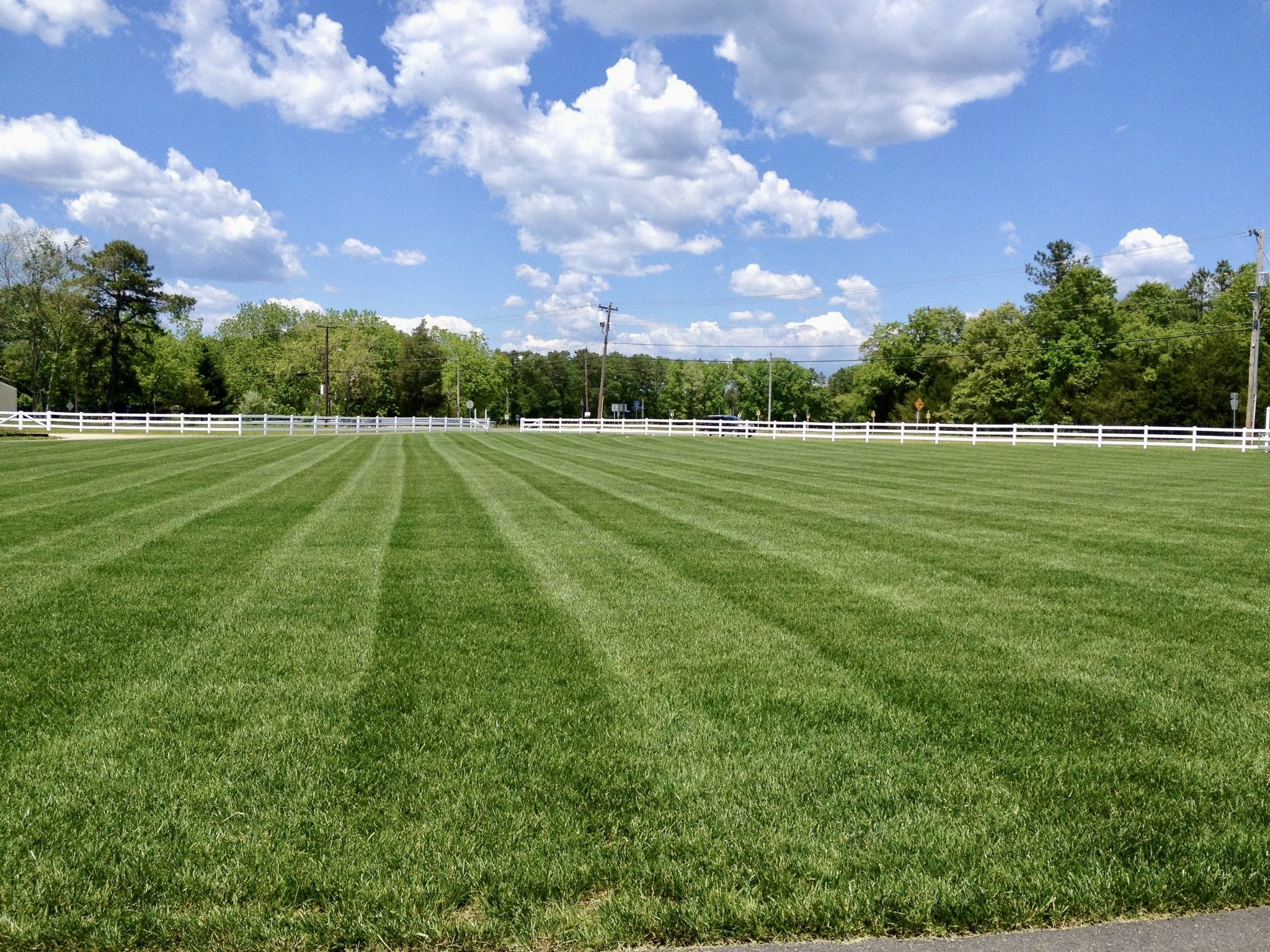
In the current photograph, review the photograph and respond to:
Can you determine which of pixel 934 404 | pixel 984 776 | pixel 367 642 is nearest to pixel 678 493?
pixel 367 642

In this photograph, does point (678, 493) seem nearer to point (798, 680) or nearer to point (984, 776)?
point (798, 680)

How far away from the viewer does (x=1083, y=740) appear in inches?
170

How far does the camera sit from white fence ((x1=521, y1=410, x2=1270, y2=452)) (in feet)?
136

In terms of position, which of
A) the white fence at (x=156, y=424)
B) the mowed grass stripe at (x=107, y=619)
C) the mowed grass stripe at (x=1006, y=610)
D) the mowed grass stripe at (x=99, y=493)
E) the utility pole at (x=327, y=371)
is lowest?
the mowed grass stripe at (x=107, y=619)

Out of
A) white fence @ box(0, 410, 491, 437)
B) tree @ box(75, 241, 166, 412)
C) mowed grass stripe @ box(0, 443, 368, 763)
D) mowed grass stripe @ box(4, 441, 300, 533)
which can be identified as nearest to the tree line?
tree @ box(75, 241, 166, 412)

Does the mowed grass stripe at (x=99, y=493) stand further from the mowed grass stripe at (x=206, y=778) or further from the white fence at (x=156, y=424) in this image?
the white fence at (x=156, y=424)

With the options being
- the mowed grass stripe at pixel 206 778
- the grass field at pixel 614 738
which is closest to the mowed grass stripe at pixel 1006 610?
the grass field at pixel 614 738

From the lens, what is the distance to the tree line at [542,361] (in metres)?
63.4

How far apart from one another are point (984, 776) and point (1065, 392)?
7516 cm

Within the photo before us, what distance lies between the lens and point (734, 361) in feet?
489

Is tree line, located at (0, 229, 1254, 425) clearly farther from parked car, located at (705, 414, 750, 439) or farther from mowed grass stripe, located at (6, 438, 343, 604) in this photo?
mowed grass stripe, located at (6, 438, 343, 604)

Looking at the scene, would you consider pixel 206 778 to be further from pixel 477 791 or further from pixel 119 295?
pixel 119 295

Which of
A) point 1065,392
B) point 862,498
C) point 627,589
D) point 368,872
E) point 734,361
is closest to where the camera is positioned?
point 368,872

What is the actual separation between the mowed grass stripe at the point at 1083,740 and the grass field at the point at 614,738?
20 mm
